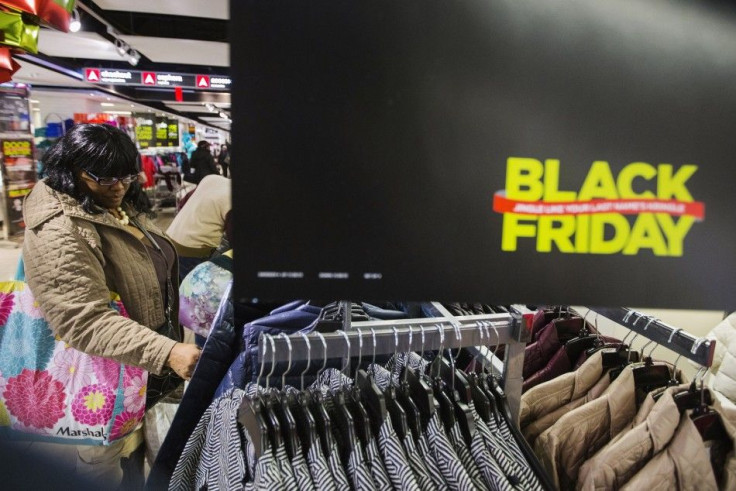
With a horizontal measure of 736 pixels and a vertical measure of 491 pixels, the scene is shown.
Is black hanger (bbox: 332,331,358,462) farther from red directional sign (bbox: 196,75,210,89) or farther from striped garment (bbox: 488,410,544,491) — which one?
red directional sign (bbox: 196,75,210,89)

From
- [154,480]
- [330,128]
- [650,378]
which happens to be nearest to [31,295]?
[154,480]

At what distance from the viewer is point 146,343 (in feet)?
5.56

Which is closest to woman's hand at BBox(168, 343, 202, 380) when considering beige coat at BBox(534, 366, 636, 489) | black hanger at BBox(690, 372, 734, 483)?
beige coat at BBox(534, 366, 636, 489)

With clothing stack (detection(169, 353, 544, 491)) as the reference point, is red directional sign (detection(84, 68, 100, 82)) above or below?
above

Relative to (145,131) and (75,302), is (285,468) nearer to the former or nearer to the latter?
(75,302)

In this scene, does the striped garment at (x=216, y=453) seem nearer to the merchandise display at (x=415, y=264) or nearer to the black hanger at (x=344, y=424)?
the merchandise display at (x=415, y=264)

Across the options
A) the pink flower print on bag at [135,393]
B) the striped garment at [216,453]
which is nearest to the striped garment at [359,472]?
the striped garment at [216,453]

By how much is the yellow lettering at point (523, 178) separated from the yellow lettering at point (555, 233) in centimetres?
4

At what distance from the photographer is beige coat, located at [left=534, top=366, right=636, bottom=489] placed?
1222 millimetres

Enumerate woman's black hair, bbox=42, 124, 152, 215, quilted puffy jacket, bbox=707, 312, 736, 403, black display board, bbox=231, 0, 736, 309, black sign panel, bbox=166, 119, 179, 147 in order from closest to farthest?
black display board, bbox=231, 0, 736, 309
woman's black hair, bbox=42, 124, 152, 215
quilted puffy jacket, bbox=707, 312, 736, 403
black sign panel, bbox=166, 119, 179, 147

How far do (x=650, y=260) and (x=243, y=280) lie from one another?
544mm

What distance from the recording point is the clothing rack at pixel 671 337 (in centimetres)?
123

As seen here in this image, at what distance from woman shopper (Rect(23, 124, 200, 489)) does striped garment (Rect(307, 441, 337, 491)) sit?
819mm

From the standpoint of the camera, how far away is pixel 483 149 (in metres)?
0.62
